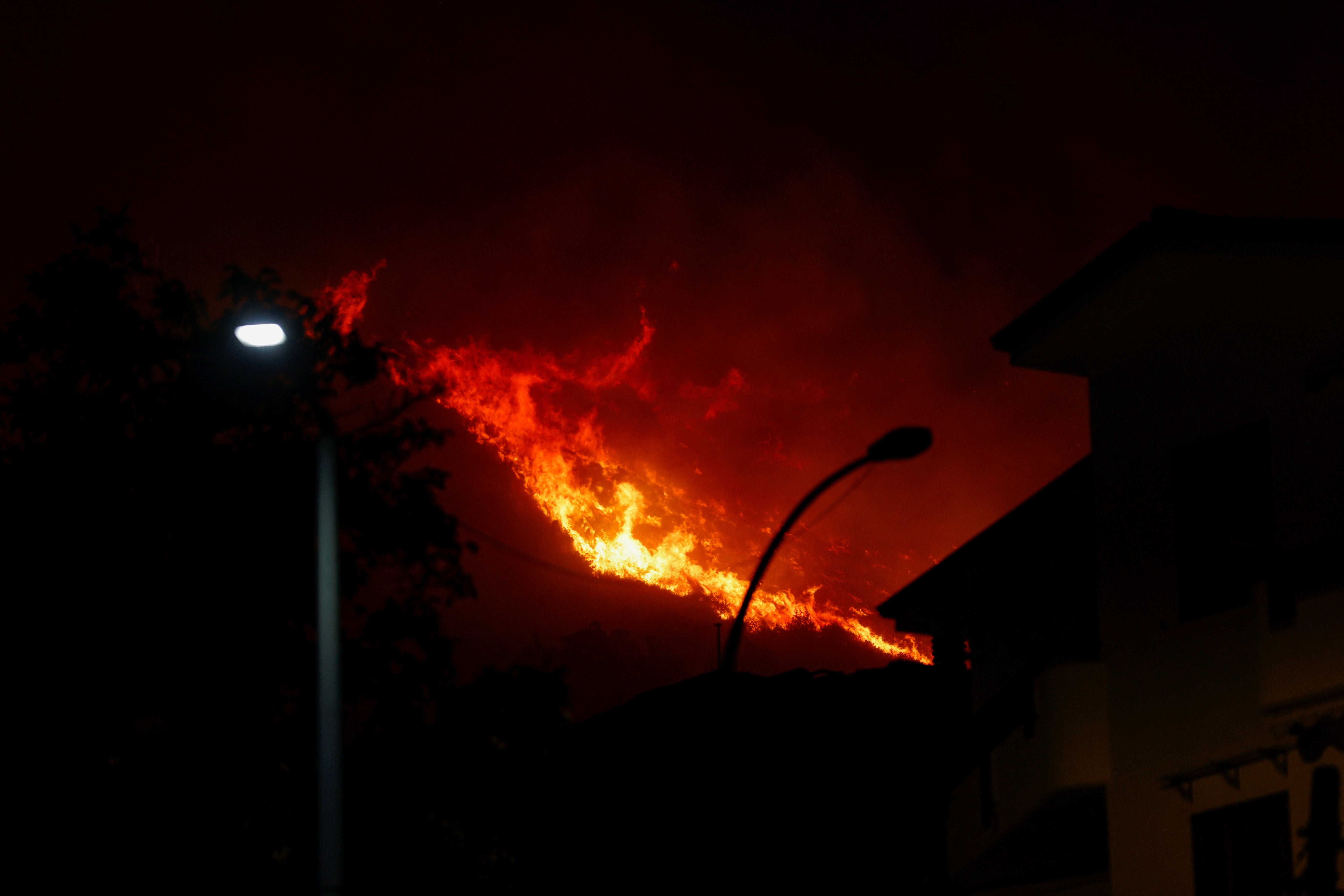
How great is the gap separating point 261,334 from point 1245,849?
1002 centimetres

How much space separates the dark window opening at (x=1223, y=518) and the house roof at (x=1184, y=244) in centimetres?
173

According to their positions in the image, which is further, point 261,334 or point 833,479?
point 833,479

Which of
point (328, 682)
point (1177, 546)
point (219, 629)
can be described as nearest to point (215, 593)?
point (219, 629)

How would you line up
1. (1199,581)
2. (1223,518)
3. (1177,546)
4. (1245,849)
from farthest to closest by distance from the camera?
(1177,546) < (1199,581) < (1223,518) < (1245,849)

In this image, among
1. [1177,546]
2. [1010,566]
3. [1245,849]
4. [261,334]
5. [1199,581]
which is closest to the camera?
[261,334]

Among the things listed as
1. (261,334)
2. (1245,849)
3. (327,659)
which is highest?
(261,334)

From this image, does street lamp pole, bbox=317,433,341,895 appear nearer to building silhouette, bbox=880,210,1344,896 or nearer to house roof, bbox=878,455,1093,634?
building silhouette, bbox=880,210,1344,896

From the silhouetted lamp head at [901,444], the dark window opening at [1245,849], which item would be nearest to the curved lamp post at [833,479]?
the silhouetted lamp head at [901,444]

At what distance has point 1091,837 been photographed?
18.5m

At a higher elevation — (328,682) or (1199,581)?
(1199,581)

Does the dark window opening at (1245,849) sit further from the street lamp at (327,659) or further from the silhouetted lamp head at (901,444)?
the street lamp at (327,659)

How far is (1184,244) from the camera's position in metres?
13.9

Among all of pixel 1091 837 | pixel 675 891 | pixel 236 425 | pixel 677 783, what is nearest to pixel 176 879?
pixel 236 425

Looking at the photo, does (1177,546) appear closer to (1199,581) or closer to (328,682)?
(1199,581)
